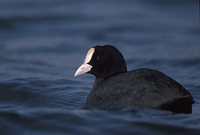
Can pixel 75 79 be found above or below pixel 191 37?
below

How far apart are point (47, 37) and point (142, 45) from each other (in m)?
3.18

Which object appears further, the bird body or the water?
the water

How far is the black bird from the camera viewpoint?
6.18 meters

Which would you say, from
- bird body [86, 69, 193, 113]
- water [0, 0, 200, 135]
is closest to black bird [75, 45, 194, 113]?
bird body [86, 69, 193, 113]

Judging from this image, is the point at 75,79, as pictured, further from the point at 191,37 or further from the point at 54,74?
the point at 191,37

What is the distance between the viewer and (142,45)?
45.2ft

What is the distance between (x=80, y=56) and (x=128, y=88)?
21.4 feet

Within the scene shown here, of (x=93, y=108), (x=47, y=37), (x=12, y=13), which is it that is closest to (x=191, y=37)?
(x=47, y=37)

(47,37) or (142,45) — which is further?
(47,37)

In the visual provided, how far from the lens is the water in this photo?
6.26 metres

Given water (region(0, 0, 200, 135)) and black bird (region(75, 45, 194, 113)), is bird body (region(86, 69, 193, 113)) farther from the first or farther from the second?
water (region(0, 0, 200, 135))

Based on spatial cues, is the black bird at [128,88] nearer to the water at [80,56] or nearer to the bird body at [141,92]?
the bird body at [141,92]

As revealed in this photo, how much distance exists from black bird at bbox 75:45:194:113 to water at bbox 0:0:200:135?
14 cm

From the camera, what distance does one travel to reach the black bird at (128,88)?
20.3 feet
